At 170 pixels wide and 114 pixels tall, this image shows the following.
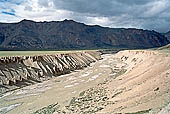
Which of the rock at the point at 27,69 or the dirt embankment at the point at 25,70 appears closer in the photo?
the dirt embankment at the point at 25,70

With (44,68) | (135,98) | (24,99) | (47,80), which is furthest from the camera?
(44,68)

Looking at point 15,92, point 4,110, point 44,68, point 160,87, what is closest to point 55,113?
point 4,110

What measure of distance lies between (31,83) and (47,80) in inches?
187

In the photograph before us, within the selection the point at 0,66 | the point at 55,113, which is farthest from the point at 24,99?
the point at 0,66

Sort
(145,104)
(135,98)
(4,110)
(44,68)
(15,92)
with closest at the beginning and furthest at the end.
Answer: (145,104)
(135,98)
(4,110)
(15,92)
(44,68)

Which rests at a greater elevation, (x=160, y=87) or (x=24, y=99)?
(x=160, y=87)

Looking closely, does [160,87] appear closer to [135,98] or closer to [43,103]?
[135,98]

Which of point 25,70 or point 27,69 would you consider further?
point 27,69

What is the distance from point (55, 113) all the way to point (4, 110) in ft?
27.3

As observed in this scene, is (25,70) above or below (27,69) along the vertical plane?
below

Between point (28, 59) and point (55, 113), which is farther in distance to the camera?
point (28, 59)

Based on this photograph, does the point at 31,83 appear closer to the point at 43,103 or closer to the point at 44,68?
the point at 44,68

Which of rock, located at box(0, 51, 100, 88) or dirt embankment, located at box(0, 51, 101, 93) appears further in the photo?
rock, located at box(0, 51, 100, 88)

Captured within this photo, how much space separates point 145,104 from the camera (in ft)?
56.2
